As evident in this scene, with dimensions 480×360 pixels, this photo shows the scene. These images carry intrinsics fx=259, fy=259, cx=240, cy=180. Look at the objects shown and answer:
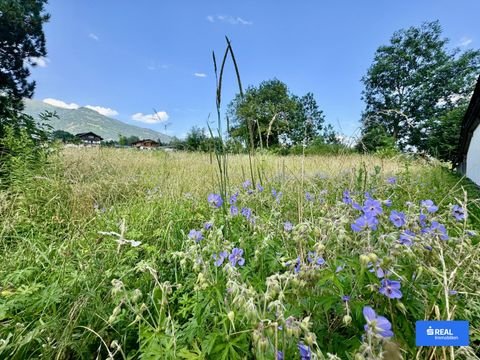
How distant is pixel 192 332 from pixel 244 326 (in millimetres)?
206

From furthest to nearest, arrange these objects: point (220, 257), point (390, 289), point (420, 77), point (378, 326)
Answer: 1. point (420, 77)
2. point (220, 257)
3. point (390, 289)
4. point (378, 326)

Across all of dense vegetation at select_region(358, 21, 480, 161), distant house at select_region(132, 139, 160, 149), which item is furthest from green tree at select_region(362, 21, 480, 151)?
distant house at select_region(132, 139, 160, 149)

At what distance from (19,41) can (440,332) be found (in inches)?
396

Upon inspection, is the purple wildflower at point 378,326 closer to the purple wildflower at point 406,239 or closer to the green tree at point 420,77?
the purple wildflower at point 406,239

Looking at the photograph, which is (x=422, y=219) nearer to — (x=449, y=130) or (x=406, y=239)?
(x=406, y=239)

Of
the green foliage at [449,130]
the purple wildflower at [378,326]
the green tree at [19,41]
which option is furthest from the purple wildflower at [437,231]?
the green foliage at [449,130]

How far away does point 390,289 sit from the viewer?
65 cm

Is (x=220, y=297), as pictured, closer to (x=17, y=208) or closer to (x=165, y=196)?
(x=165, y=196)

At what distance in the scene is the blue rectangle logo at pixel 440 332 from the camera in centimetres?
59

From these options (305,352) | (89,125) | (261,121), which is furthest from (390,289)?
(89,125)

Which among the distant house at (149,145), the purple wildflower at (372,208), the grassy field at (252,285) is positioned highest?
the distant house at (149,145)

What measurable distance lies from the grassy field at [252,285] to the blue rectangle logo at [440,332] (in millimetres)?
29

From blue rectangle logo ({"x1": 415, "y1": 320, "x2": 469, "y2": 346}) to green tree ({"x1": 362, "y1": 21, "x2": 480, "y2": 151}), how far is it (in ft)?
91.8

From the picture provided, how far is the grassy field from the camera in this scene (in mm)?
676
